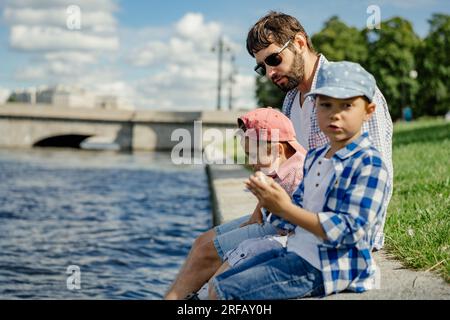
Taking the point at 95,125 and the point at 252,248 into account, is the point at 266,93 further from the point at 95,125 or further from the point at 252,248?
the point at 252,248

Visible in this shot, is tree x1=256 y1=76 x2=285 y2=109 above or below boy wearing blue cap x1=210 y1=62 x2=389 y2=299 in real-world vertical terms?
above

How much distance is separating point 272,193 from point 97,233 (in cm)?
872

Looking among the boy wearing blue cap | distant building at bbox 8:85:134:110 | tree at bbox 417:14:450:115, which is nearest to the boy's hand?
the boy wearing blue cap

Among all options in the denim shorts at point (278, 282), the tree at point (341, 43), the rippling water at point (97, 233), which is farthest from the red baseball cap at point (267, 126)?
the tree at point (341, 43)

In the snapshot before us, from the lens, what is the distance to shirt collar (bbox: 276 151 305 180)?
133 inches

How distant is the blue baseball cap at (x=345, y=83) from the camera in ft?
8.91

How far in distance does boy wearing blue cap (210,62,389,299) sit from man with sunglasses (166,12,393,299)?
0.54 m

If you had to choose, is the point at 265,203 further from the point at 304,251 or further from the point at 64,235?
the point at 64,235

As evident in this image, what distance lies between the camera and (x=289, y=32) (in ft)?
12.0

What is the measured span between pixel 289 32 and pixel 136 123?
46303 millimetres

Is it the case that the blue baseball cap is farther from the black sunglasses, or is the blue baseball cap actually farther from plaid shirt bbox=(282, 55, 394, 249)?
the black sunglasses

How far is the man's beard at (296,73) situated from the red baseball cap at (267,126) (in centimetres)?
44

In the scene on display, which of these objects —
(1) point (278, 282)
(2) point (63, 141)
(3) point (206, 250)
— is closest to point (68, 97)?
(2) point (63, 141)

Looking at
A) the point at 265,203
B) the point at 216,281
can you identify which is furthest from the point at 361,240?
the point at 216,281
